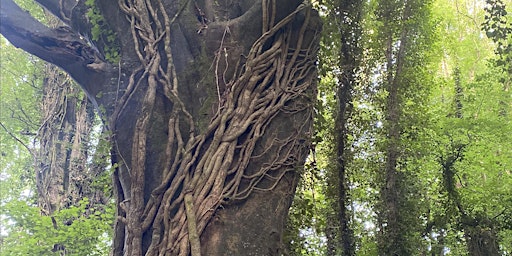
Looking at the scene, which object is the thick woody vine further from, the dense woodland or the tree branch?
the tree branch

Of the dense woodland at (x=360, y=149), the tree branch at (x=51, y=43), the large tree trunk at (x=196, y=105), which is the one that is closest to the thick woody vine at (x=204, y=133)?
the large tree trunk at (x=196, y=105)

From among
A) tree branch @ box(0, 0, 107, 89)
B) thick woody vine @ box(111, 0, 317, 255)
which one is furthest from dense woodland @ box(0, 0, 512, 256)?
thick woody vine @ box(111, 0, 317, 255)

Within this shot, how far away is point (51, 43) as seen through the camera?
2.81m

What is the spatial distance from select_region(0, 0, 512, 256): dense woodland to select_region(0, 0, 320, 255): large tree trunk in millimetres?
94

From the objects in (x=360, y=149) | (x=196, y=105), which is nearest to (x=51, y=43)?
(x=196, y=105)

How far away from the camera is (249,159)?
235 centimetres

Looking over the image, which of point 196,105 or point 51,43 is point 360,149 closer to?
point 196,105

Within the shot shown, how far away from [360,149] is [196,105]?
2341 mm

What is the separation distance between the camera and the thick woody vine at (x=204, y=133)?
218cm

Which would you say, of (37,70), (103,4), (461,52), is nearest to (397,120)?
(103,4)

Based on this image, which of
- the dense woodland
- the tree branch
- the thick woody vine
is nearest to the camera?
the thick woody vine

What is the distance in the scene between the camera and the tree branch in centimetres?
274

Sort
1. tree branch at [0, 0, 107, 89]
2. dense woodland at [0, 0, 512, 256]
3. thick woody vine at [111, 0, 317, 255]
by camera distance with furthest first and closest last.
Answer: dense woodland at [0, 0, 512, 256]
tree branch at [0, 0, 107, 89]
thick woody vine at [111, 0, 317, 255]

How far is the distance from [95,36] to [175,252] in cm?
163
